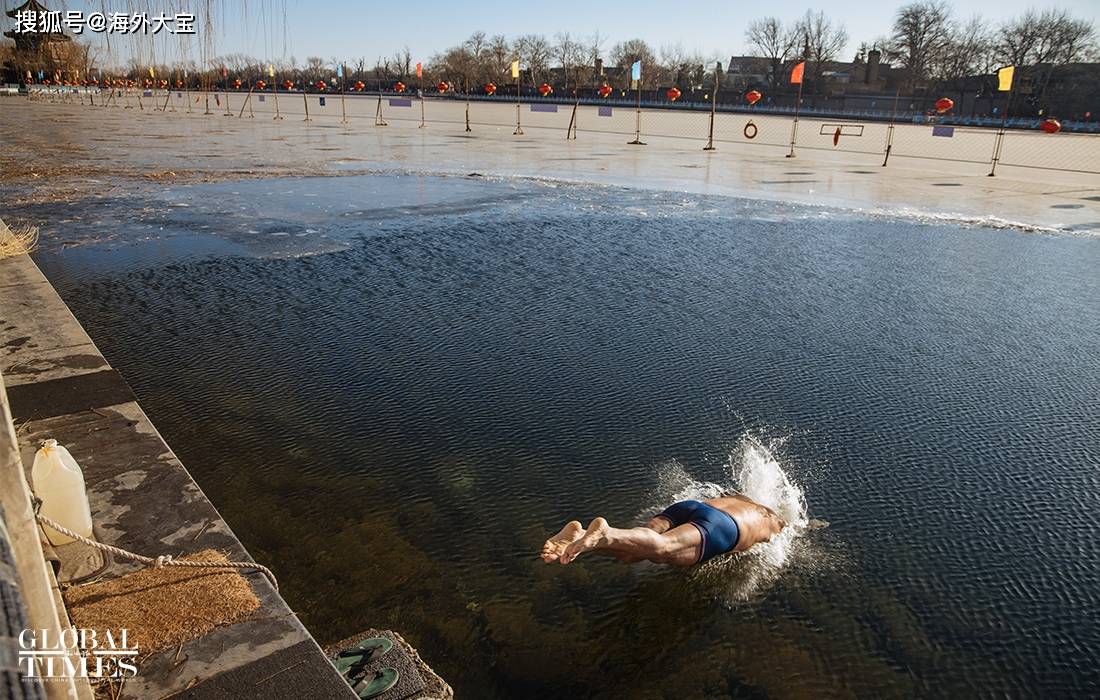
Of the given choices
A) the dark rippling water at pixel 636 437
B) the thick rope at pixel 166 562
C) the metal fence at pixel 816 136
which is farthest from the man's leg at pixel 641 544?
the metal fence at pixel 816 136

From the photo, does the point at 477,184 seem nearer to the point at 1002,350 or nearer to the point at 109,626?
the point at 1002,350

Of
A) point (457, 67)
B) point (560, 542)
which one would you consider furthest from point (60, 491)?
point (457, 67)

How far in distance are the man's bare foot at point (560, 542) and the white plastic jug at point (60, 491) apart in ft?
6.78

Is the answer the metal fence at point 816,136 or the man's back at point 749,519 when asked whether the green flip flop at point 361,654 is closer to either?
the man's back at point 749,519

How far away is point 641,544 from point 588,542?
16.2 inches

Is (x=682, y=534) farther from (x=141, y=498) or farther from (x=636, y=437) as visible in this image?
(x=141, y=498)

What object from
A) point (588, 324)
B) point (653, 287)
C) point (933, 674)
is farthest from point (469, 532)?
point (653, 287)

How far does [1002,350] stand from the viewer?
689 cm

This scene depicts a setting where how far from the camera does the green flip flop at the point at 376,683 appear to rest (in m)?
2.60

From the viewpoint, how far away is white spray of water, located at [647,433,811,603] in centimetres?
367

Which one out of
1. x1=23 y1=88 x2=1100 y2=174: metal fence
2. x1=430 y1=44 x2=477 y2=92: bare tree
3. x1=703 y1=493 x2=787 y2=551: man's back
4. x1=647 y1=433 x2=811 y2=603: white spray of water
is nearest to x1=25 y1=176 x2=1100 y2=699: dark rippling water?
x1=647 y1=433 x2=811 y2=603: white spray of water

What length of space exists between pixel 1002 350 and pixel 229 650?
7174 mm

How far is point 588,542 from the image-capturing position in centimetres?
304

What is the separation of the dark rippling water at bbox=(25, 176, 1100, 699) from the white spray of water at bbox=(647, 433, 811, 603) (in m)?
0.03
